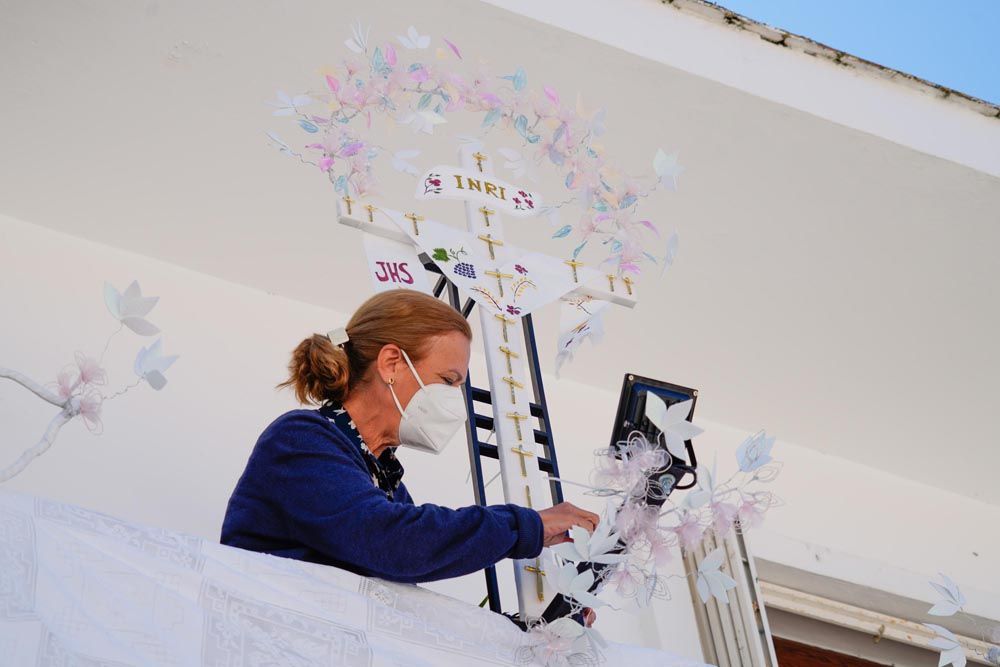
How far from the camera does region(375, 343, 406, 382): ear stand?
232cm

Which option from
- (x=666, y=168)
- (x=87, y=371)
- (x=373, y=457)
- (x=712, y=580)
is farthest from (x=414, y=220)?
(x=712, y=580)

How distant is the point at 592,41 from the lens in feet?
11.4

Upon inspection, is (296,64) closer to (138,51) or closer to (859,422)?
(138,51)

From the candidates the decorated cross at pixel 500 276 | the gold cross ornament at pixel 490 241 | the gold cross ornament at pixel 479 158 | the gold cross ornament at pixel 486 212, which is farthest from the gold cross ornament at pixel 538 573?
the gold cross ornament at pixel 479 158

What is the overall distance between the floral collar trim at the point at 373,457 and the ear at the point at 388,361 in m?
0.10

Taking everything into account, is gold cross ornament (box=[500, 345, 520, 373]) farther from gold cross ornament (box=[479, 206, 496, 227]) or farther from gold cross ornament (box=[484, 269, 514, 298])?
gold cross ornament (box=[479, 206, 496, 227])

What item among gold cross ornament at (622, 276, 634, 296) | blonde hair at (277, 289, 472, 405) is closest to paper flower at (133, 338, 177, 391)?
blonde hair at (277, 289, 472, 405)

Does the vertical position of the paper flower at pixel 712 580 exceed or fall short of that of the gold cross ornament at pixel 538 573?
it falls short

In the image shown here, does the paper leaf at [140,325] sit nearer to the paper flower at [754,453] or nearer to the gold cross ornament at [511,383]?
the gold cross ornament at [511,383]

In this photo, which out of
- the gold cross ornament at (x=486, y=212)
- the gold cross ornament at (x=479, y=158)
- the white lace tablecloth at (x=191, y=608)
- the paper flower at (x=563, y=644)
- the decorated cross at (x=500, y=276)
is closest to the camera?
the white lace tablecloth at (x=191, y=608)

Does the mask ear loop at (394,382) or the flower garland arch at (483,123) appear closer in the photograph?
the mask ear loop at (394,382)

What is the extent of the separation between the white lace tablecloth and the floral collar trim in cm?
28

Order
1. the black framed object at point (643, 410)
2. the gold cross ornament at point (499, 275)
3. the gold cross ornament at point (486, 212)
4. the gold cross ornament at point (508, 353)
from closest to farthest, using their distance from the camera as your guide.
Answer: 1. the black framed object at point (643, 410)
2. the gold cross ornament at point (508, 353)
3. the gold cross ornament at point (499, 275)
4. the gold cross ornament at point (486, 212)

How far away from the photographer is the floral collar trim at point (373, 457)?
2213 millimetres
